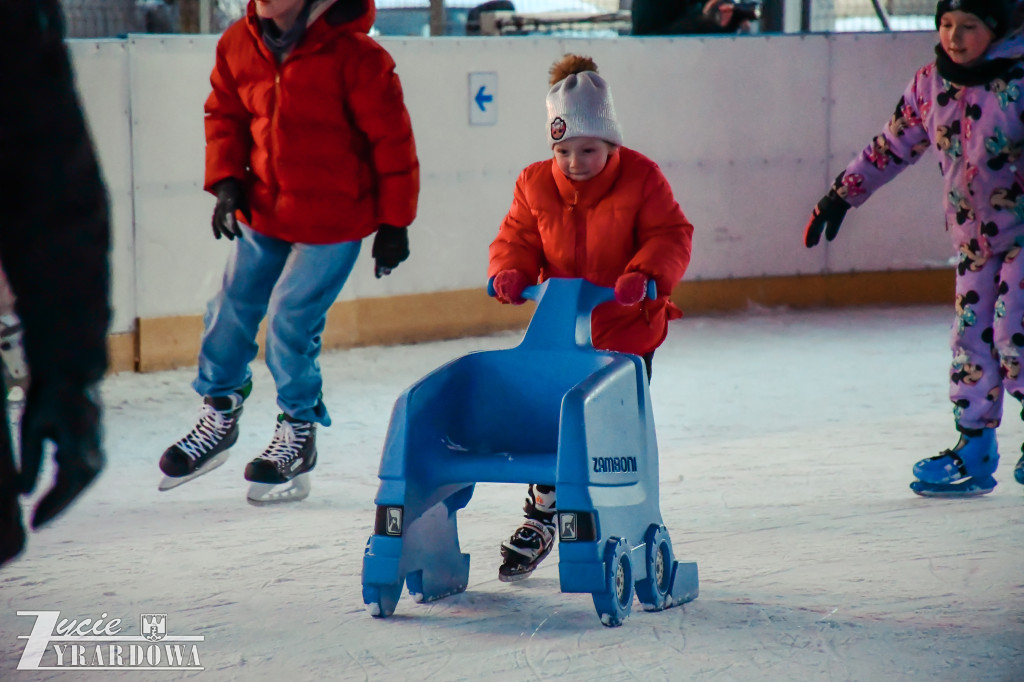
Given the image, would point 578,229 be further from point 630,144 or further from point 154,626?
point 630,144

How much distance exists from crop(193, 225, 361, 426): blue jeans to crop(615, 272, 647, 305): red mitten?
3.51 feet

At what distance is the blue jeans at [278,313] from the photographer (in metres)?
3.39

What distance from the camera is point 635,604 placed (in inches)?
102

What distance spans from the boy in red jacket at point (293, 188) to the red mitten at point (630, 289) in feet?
3.17

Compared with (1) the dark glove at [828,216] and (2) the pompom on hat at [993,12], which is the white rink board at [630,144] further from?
(2) the pompom on hat at [993,12]

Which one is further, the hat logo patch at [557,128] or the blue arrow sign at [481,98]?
the blue arrow sign at [481,98]

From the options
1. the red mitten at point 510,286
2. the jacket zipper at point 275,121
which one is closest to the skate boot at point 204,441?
the jacket zipper at point 275,121

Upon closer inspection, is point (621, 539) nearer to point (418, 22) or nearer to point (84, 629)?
point (84, 629)

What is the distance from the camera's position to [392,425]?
2420 millimetres

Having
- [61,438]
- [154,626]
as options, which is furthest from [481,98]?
[61,438]

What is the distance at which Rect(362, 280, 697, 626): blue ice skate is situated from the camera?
7.70 ft

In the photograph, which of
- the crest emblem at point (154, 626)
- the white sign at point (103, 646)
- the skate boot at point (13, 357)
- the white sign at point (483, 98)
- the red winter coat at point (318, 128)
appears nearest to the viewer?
the white sign at point (103, 646)

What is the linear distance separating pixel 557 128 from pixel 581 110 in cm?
7

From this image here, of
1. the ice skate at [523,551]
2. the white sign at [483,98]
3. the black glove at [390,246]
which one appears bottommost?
the ice skate at [523,551]
